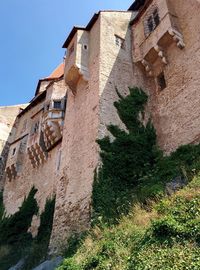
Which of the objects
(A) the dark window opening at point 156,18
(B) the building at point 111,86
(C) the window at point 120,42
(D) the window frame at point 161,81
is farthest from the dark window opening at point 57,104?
(A) the dark window opening at point 156,18

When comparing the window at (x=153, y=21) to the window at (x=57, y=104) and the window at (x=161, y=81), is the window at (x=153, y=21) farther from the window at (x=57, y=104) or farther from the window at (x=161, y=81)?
the window at (x=57, y=104)

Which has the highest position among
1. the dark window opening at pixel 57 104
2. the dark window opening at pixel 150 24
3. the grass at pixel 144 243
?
the dark window opening at pixel 150 24

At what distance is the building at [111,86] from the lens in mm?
13547

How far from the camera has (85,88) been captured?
54.9 ft

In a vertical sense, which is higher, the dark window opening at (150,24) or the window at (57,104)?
the dark window opening at (150,24)

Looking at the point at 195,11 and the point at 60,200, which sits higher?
the point at 195,11

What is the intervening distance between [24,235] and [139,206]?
35.5 ft

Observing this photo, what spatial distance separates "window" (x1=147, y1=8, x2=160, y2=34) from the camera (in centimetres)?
1729

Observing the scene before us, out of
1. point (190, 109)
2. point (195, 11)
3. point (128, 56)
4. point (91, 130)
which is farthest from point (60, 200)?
point (195, 11)

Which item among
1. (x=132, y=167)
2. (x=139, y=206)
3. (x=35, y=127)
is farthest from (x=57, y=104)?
(x=139, y=206)

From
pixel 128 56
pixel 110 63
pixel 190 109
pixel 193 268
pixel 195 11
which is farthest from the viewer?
pixel 128 56

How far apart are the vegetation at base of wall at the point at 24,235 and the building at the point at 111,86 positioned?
63cm

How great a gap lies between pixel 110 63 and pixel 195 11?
4795 millimetres

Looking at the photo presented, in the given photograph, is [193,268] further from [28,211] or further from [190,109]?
[28,211]
